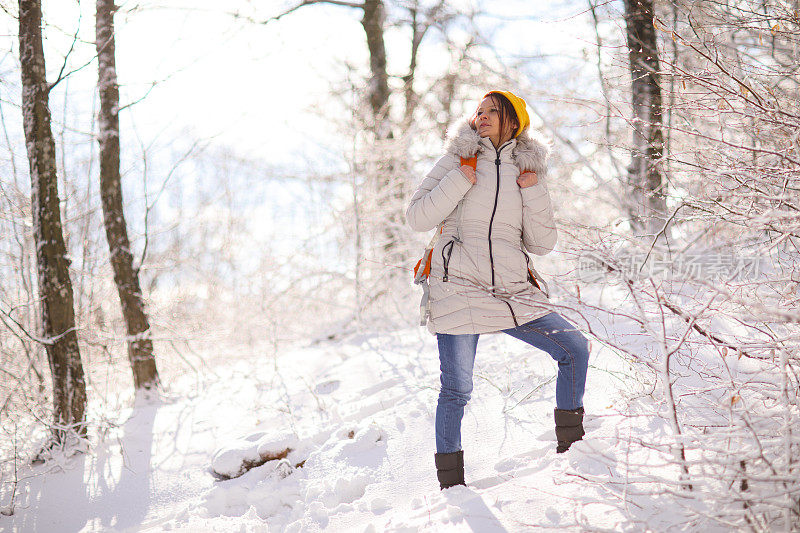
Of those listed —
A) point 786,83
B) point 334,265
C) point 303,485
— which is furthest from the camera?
point 334,265

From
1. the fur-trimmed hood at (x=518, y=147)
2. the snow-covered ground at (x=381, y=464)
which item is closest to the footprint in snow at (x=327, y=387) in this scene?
the snow-covered ground at (x=381, y=464)

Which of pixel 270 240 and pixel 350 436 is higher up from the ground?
pixel 270 240

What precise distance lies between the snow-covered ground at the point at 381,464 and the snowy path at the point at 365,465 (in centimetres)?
1

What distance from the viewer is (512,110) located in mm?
2494

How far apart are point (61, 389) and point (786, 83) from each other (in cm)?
587

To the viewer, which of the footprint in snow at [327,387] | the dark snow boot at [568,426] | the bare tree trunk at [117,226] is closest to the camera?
the dark snow boot at [568,426]

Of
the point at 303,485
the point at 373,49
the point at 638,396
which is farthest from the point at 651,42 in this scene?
the point at 373,49

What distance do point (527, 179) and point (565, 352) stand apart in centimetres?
80

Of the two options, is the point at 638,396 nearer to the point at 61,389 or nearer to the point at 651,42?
the point at 651,42

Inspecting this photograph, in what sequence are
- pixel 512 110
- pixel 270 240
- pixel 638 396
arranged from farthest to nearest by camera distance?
pixel 270 240, pixel 638 396, pixel 512 110

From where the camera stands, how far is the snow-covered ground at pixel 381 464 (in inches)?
82.4

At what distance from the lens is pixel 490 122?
96.4 inches

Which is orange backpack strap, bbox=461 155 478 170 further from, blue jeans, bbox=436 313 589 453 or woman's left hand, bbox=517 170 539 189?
blue jeans, bbox=436 313 589 453

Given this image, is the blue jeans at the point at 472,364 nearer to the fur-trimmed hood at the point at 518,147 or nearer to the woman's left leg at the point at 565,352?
the woman's left leg at the point at 565,352
